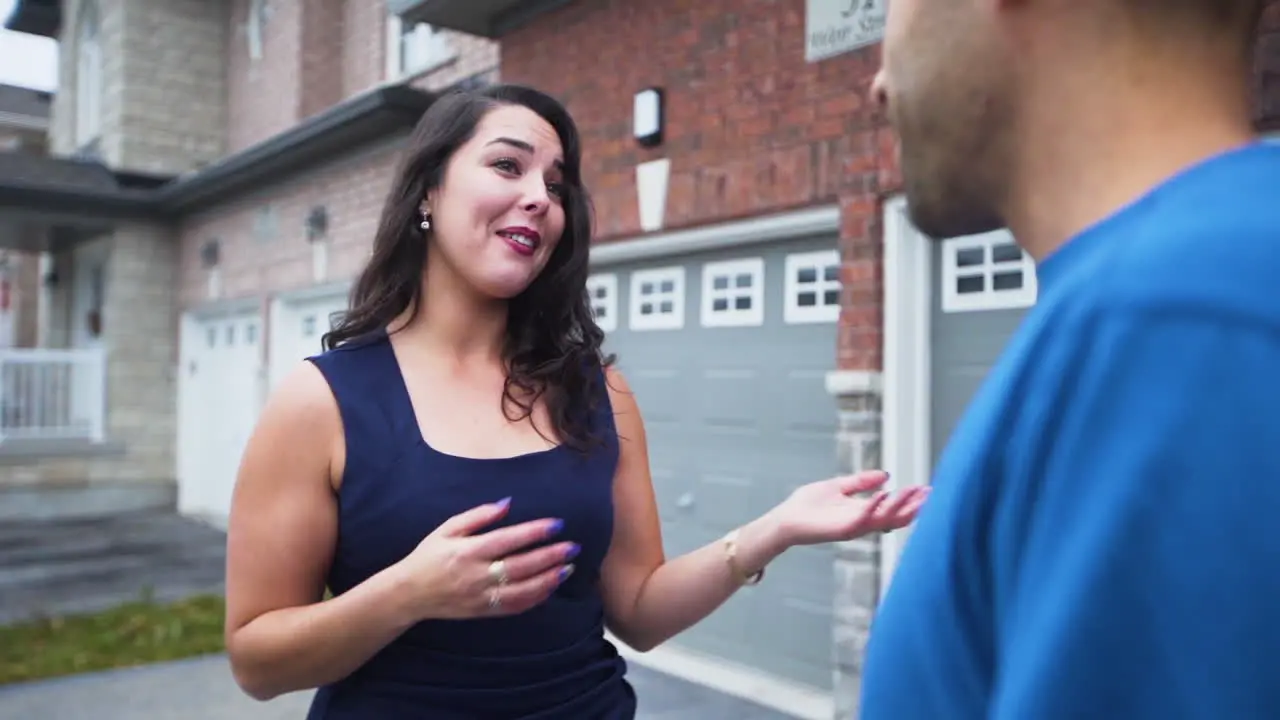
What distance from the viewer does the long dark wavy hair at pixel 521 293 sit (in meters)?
1.73

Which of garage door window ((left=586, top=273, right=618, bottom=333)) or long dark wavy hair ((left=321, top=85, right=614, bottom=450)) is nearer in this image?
long dark wavy hair ((left=321, top=85, right=614, bottom=450))

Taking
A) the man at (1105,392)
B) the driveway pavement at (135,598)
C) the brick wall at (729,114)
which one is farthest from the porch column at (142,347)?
the man at (1105,392)

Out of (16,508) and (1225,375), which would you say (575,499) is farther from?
(16,508)

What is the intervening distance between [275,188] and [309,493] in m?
9.74

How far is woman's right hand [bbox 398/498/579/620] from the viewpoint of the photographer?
52.5 inches

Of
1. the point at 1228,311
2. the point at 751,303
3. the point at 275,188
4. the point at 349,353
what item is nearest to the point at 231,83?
the point at 275,188

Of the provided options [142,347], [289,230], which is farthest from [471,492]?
[142,347]

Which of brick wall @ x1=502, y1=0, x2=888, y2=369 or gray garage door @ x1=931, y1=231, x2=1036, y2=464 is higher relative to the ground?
brick wall @ x1=502, y1=0, x2=888, y2=369

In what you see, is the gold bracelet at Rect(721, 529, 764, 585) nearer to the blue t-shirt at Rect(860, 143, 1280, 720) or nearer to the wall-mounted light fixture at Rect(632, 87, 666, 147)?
the blue t-shirt at Rect(860, 143, 1280, 720)

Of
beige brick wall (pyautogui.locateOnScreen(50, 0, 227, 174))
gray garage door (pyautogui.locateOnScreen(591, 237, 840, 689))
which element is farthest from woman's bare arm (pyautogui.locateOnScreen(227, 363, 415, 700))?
beige brick wall (pyautogui.locateOnScreen(50, 0, 227, 174))

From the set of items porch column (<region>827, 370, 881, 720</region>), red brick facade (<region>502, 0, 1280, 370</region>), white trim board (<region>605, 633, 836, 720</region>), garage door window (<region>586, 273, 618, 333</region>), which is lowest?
white trim board (<region>605, 633, 836, 720</region>)

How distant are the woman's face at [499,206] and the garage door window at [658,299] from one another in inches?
150

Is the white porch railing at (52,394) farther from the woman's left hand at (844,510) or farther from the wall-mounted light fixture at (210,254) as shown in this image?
the woman's left hand at (844,510)

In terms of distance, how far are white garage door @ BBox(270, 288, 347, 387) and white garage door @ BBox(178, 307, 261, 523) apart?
15.0 inches
